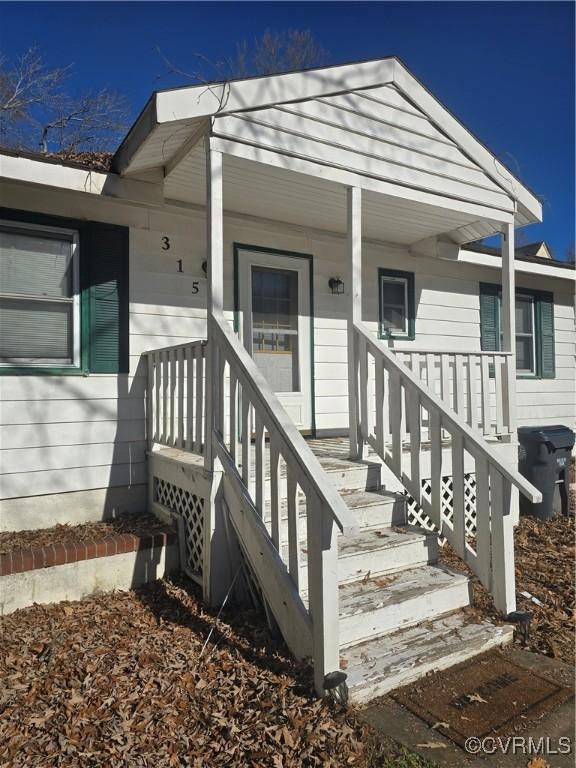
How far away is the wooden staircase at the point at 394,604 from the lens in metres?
2.54

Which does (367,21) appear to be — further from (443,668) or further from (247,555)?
(443,668)

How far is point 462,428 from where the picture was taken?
330 centimetres

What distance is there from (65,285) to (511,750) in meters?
4.30

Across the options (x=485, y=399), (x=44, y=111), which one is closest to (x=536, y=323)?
(x=485, y=399)

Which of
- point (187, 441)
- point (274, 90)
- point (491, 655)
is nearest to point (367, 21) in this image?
point (274, 90)

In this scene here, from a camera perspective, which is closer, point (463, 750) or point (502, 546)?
point (463, 750)

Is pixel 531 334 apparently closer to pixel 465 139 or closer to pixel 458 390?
pixel 458 390

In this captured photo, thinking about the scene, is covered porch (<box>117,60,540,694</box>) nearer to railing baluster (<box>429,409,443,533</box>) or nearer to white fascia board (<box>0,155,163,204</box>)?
railing baluster (<box>429,409,443,533</box>)

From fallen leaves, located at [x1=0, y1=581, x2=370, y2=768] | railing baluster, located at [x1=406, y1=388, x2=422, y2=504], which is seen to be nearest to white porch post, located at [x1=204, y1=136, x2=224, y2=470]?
Result: fallen leaves, located at [x1=0, y1=581, x2=370, y2=768]

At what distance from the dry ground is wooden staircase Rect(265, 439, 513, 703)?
295mm

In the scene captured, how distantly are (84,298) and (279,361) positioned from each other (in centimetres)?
210

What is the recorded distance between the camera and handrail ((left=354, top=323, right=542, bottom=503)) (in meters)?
2.82

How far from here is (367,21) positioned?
293 inches

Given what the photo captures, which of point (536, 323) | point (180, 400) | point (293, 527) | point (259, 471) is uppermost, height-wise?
point (536, 323)
